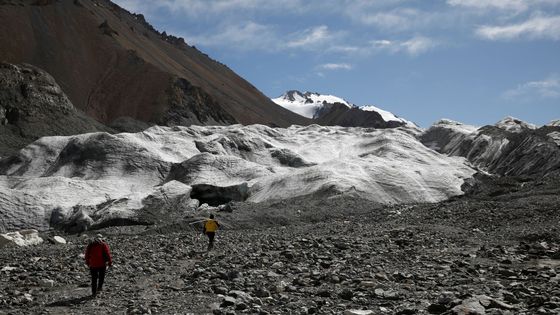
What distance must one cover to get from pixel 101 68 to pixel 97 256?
132 metres

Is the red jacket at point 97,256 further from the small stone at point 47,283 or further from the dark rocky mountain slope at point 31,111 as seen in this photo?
the dark rocky mountain slope at point 31,111

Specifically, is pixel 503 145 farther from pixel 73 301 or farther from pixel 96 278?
pixel 73 301

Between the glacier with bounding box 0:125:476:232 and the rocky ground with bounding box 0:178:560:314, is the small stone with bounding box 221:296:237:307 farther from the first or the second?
the glacier with bounding box 0:125:476:232

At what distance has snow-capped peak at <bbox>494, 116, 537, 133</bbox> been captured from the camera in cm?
9432

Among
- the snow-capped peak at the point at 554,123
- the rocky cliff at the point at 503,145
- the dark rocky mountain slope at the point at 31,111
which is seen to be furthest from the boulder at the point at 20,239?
Result: the snow-capped peak at the point at 554,123

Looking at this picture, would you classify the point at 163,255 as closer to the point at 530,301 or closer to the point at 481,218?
the point at 530,301

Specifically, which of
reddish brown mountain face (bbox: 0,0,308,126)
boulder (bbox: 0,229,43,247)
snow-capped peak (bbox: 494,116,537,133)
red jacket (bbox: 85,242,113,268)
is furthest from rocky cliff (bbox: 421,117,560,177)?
red jacket (bbox: 85,242,113,268)

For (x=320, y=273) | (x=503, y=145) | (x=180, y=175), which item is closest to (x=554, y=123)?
(x=503, y=145)

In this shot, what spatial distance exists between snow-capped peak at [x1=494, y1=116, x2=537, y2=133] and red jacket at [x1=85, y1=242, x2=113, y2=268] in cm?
8796

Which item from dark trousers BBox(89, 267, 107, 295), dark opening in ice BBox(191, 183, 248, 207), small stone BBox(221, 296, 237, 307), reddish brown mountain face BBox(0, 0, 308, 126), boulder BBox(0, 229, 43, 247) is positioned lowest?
boulder BBox(0, 229, 43, 247)

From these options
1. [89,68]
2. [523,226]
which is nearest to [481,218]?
[523,226]

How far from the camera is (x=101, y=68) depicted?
14000 centimetres

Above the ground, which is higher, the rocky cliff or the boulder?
the rocky cliff

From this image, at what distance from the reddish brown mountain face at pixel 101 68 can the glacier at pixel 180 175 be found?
152ft
